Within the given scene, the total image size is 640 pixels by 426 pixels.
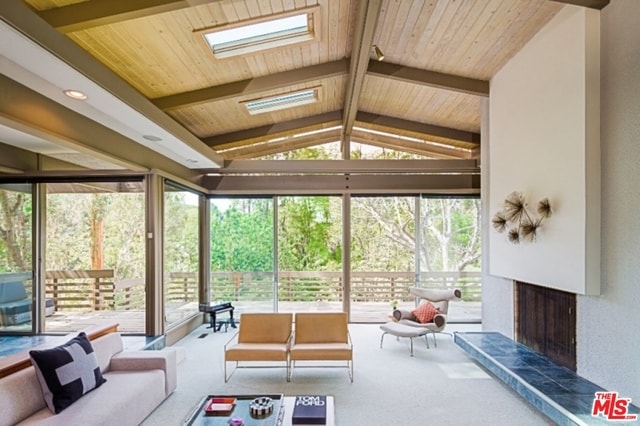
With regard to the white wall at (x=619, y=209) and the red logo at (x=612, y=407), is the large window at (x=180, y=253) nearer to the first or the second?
the red logo at (x=612, y=407)

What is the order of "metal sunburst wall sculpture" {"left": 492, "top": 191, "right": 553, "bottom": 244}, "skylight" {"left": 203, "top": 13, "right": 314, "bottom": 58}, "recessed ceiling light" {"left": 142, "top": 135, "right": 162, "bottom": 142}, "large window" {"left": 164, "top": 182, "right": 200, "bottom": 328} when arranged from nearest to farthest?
"skylight" {"left": 203, "top": 13, "right": 314, "bottom": 58} < "metal sunburst wall sculpture" {"left": 492, "top": 191, "right": 553, "bottom": 244} < "recessed ceiling light" {"left": 142, "top": 135, "right": 162, "bottom": 142} < "large window" {"left": 164, "top": 182, "right": 200, "bottom": 328}

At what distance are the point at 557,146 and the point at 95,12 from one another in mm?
4103

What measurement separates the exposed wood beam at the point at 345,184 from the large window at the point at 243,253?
0.28m

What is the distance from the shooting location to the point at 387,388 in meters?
4.08

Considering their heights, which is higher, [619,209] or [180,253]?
[619,209]

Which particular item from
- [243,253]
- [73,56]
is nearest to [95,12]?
[73,56]

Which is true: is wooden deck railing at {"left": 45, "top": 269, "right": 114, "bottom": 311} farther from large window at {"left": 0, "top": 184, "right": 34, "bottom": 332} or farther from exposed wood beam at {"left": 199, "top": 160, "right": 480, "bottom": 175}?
exposed wood beam at {"left": 199, "top": 160, "right": 480, "bottom": 175}

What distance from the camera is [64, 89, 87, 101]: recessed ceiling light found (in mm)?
3053

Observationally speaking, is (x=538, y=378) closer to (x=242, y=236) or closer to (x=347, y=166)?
(x=347, y=166)

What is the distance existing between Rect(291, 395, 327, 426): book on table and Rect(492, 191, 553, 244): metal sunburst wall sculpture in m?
2.81

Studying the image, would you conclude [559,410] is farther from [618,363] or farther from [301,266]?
[301,266]

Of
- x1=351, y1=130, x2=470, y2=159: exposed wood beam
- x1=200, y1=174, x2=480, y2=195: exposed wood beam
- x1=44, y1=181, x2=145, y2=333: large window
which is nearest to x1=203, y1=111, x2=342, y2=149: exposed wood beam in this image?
x1=351, y1=130, x2=470, y2=159: exposed wood beam

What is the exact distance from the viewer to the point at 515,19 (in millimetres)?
3824

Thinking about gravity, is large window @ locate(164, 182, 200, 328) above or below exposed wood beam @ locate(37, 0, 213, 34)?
below
